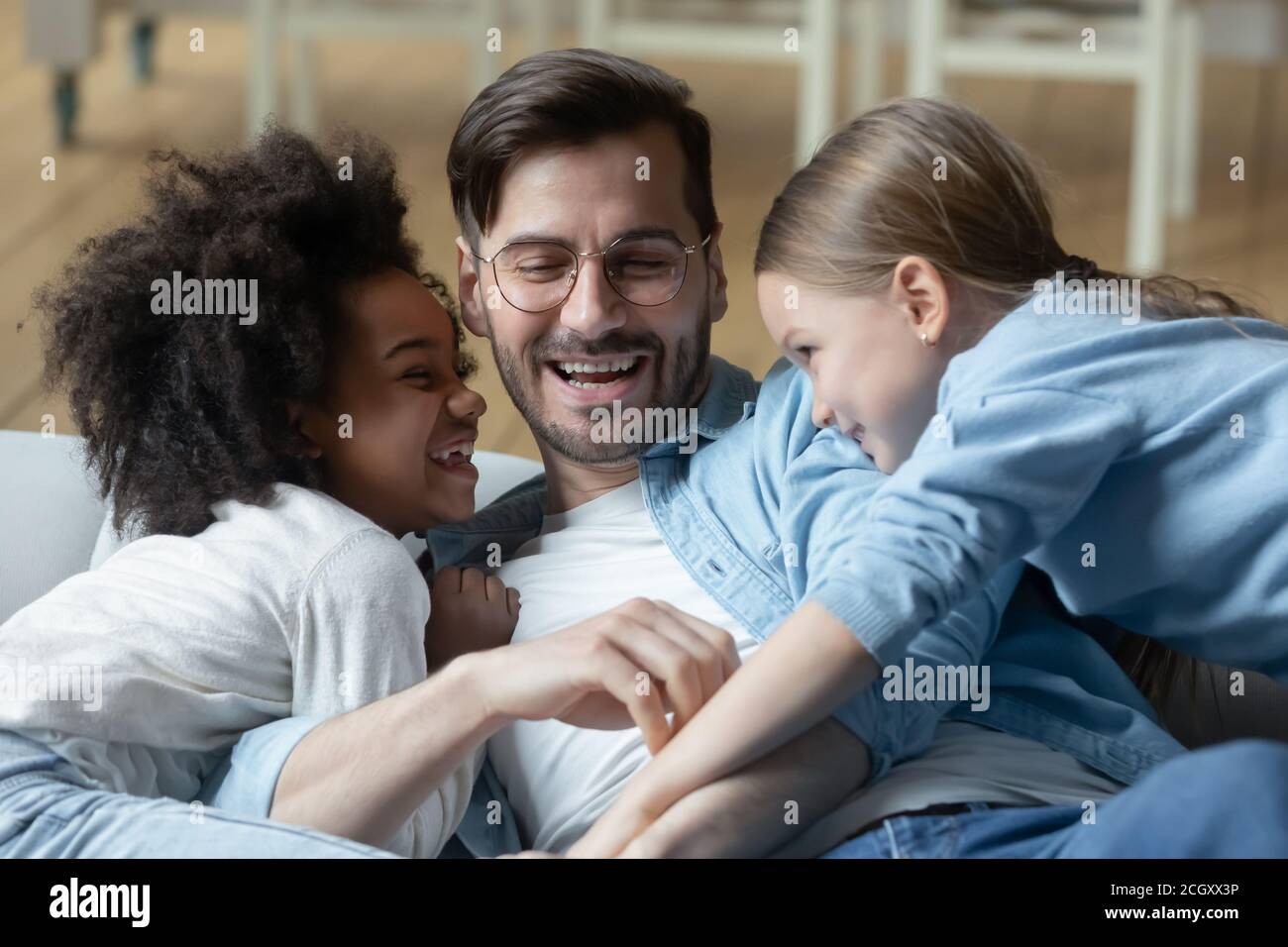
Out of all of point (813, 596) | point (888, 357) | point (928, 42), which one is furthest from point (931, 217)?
point (928, 42)

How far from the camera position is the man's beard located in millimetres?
1502

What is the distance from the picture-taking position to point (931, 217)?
130cm

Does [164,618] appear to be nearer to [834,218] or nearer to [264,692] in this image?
[264,692]

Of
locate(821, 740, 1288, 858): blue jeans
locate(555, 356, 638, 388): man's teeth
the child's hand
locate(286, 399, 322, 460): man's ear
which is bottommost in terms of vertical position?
the child's hand

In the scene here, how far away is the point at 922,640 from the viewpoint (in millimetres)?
1257

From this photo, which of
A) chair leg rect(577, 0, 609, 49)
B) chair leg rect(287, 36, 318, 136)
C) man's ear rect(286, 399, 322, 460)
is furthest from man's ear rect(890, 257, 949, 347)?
chair leg rect(287, 36, 318, 136)

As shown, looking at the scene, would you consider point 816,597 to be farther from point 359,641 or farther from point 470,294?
point 470,294

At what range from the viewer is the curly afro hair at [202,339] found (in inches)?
54.5

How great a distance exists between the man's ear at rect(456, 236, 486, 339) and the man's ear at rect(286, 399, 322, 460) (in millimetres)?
208

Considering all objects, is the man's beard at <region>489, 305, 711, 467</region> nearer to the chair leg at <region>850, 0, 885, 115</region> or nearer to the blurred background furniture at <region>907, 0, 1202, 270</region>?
the blurred background furniture at <region>907, 0, 1202, 270</region>

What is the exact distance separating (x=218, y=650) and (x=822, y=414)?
49 cm

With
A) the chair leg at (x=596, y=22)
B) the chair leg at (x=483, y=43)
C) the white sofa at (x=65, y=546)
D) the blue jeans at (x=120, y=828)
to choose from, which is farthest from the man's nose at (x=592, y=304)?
the chair leg at (x=483, y=43)
